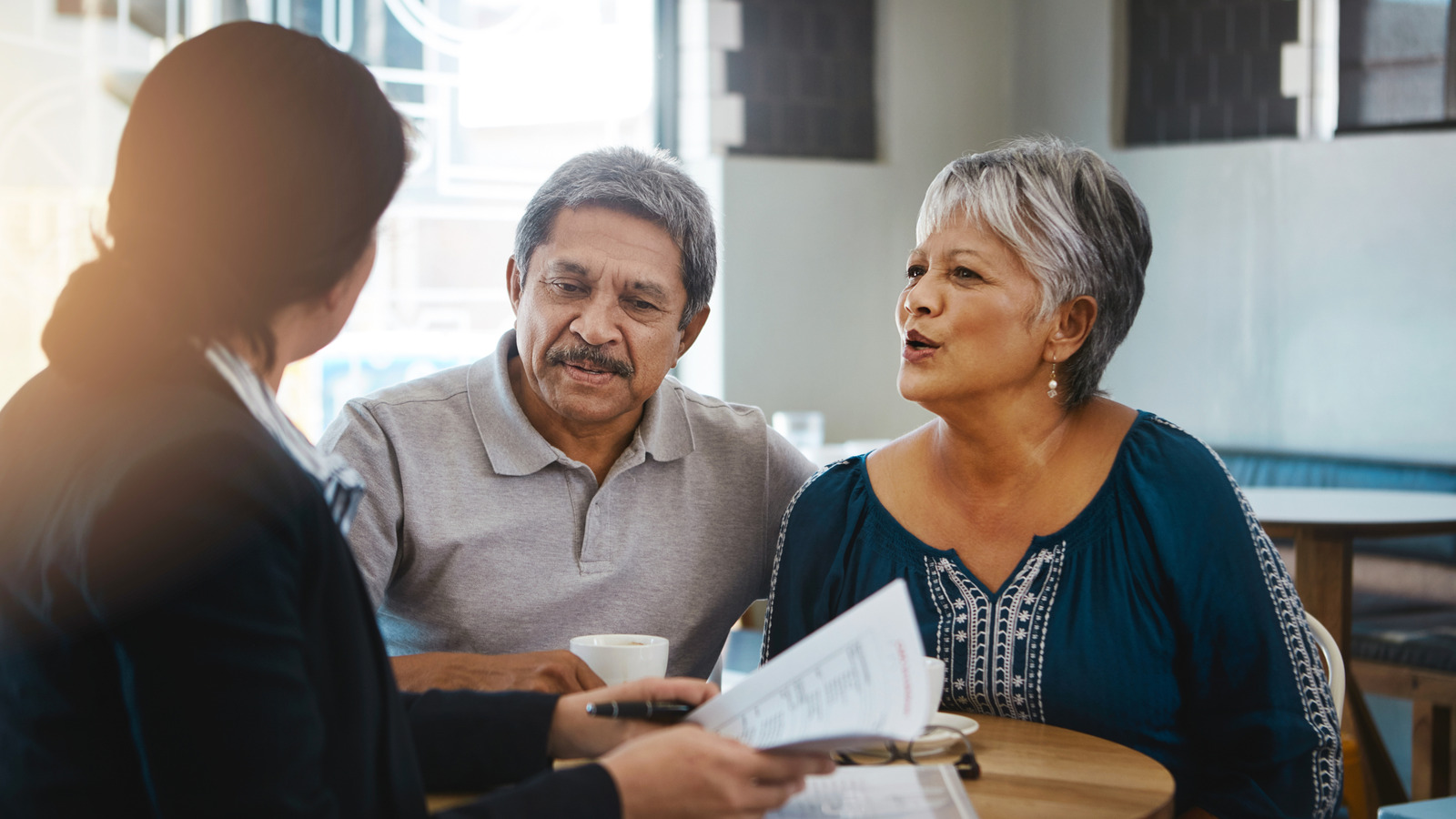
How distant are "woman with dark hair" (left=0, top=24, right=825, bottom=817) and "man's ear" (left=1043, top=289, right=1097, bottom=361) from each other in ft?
3.15

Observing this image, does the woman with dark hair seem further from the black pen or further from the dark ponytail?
the black pen

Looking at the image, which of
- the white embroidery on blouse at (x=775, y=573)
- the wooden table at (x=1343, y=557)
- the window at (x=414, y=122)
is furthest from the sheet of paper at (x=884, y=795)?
the window at (x=414, y=122)

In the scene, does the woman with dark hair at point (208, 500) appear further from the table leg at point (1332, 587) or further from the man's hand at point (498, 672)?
the table leg at point (1332, 587)

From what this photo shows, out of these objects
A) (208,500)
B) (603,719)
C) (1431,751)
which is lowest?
(1431,751)

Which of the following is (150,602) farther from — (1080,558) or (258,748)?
(1080,558)

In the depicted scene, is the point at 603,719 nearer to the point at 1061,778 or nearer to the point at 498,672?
the point at 498,672

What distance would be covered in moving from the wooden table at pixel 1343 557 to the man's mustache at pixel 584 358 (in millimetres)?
1688

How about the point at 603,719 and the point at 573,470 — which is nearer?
the point at 603,719

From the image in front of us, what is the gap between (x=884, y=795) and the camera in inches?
39.4

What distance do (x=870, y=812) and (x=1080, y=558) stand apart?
61 cm

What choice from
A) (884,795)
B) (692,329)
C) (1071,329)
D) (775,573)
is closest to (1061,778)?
(884,795)

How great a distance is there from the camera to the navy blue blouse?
135cm

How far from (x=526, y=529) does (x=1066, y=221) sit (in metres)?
0.79

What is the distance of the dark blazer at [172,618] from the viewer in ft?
2.15
